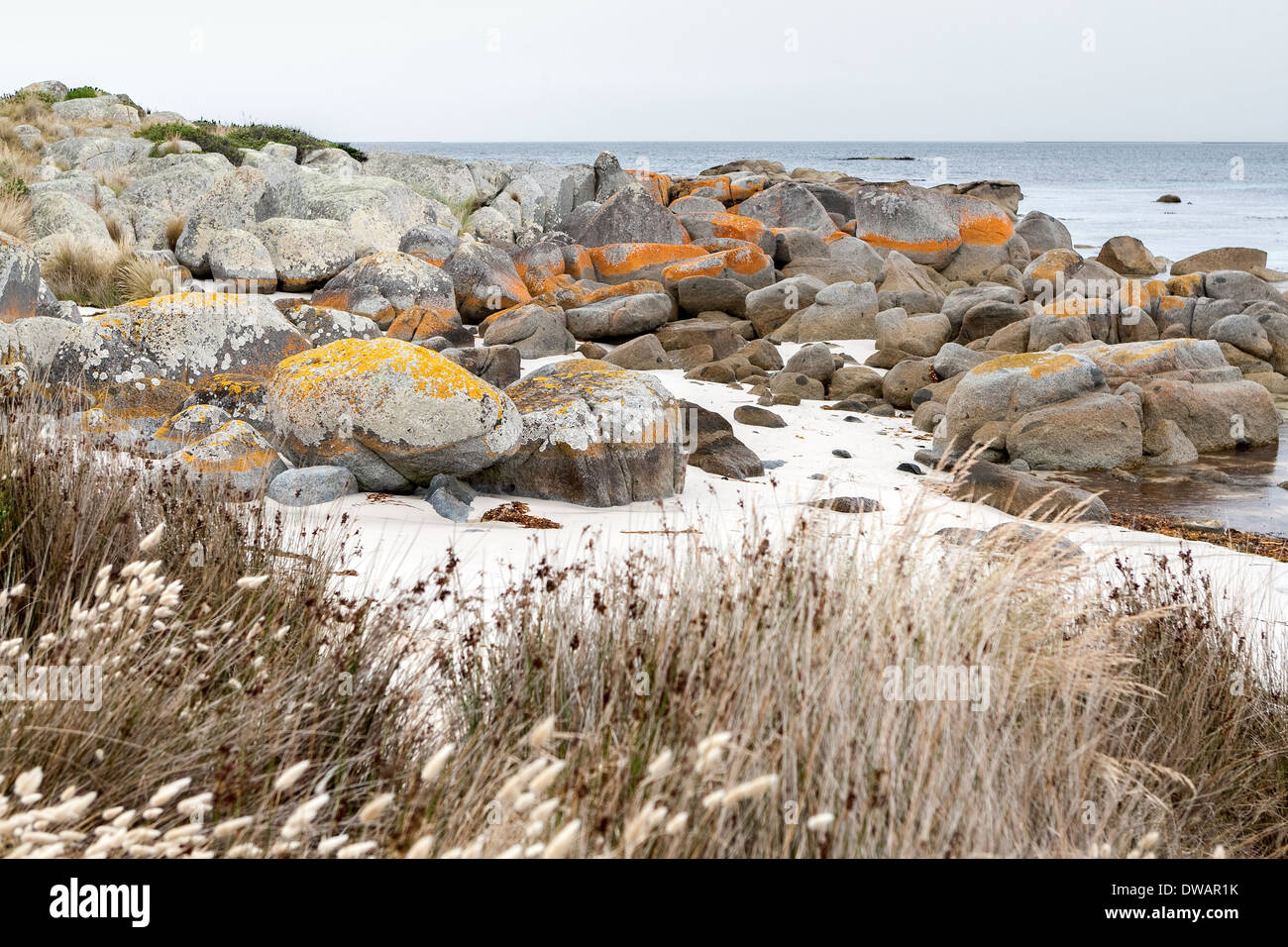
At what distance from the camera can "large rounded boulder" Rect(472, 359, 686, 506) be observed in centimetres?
736

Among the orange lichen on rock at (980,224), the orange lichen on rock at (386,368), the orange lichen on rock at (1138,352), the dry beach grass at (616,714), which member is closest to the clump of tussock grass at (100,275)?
the orange lichen on rock at (386,368)

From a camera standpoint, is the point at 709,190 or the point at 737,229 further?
the point at 709,190

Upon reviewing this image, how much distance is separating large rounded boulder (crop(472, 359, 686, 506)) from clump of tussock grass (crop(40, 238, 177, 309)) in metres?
8.23

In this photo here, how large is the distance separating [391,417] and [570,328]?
28.0ft

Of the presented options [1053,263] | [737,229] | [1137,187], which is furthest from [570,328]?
[1137,187]

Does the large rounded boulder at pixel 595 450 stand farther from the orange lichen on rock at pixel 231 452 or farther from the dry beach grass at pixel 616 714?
the dry beach grass at pixel 616 714

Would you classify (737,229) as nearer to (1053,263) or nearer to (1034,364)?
(1053,263)

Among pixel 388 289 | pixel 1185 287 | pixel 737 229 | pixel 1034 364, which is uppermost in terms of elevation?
pixel 737 229

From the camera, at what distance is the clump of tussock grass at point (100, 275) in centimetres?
1373

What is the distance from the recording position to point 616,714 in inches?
115

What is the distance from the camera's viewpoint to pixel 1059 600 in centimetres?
387

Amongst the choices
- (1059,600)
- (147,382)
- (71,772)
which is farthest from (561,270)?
(71,772)
